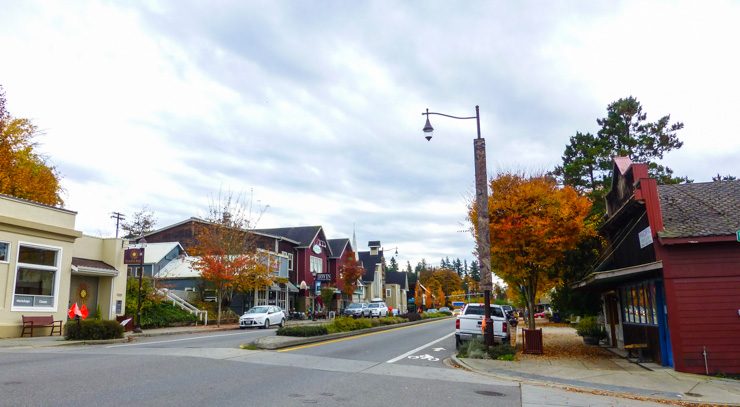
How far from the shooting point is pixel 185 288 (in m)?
41.9

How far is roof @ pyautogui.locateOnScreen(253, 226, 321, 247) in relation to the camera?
56719 mm

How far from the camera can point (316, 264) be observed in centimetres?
5909

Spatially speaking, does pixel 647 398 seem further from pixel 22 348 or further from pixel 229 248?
pixel 229 248

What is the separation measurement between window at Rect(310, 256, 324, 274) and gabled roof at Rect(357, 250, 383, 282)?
59.4ft

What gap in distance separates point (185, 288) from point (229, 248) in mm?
6383

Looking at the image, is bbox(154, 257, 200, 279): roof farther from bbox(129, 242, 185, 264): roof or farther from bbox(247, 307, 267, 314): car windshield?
bbox(247, 307, 267, 314): car windshield

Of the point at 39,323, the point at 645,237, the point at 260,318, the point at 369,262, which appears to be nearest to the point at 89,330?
the point at 39,323

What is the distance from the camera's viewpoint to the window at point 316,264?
57781 mm

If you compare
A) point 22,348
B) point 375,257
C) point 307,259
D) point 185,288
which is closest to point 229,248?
point 185,288

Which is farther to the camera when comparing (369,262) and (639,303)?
(369,262)

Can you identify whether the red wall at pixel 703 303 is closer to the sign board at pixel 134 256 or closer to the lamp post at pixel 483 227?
the lamp post at pixel 483 227

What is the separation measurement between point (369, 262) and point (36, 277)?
60.9 meters

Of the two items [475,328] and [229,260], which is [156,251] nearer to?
[229,260]

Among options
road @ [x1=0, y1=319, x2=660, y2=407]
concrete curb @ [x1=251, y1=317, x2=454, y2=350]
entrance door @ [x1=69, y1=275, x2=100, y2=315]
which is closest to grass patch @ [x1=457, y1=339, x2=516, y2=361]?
road @ [x1=0, y1=319, x2=660, y2=407]
